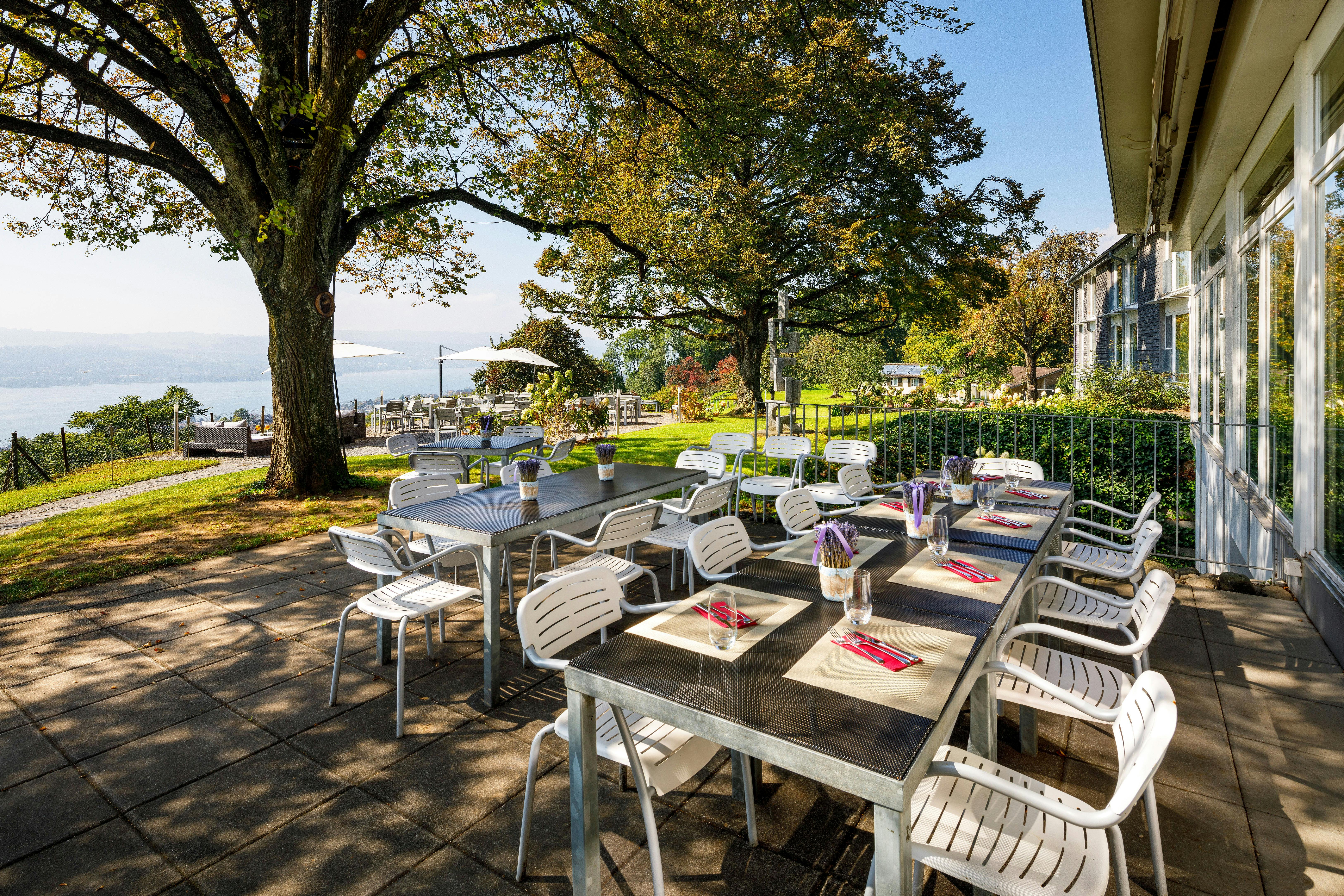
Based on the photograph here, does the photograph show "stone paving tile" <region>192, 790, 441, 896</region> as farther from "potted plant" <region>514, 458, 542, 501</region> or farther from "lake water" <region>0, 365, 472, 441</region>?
"lake water" <region>0, 365, 472, 441</region>

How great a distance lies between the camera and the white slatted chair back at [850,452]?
5816 mm

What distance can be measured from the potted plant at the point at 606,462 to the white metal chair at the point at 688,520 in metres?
0.45

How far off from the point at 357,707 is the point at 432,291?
10.3 m

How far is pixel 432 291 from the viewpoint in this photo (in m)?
12.0

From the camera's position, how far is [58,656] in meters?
3.69

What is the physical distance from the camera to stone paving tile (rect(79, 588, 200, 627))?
14.1ft

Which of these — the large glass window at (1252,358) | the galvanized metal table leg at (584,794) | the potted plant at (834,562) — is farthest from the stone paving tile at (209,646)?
the large glass window at (1252,358)

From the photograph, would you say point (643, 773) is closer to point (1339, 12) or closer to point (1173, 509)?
point (1339, 12)

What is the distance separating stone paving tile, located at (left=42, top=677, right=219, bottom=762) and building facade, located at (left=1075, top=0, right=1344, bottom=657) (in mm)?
5404

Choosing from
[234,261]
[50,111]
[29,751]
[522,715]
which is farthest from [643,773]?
[50,111]

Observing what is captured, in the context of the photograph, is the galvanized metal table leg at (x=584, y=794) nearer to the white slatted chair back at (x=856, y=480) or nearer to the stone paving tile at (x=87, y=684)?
the stone paving tile at (x=87, y=684)

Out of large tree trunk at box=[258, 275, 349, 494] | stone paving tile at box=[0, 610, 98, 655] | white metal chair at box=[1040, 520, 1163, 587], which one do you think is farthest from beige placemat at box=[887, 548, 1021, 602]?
large tree trunk at box=[258, 275, 349, 494]

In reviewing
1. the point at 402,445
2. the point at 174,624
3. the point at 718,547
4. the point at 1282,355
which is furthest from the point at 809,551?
the point at 402,445

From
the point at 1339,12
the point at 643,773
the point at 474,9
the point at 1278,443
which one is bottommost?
the point at 643,773
